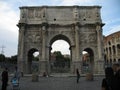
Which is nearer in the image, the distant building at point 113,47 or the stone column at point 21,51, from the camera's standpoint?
the stone column at point 21,51

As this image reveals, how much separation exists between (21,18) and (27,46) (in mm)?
4559

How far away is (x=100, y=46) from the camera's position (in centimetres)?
3027

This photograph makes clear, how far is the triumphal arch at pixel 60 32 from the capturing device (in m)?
30.2

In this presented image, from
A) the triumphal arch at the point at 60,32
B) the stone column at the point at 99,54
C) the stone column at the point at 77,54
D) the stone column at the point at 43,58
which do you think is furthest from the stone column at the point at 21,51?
the stone column at the point at 99,54

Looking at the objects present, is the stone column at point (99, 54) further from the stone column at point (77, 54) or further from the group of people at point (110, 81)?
the group of people at point (110, 81)

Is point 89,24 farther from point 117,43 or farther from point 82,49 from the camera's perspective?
point 117,43

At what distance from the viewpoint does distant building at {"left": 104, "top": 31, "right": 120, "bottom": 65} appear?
52.4 meters

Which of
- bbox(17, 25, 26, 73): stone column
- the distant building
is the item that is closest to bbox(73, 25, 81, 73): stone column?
bbox(17, 25, 26, 73): stone column

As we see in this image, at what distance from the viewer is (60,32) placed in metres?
31.4

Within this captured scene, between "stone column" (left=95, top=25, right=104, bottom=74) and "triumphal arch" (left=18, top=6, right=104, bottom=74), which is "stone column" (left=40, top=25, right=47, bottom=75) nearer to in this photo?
"triumphal arch" (left=18, top=6, right=104, bottom=74)

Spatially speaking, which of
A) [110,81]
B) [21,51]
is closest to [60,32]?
[21,51]

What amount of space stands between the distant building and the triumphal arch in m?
21.0

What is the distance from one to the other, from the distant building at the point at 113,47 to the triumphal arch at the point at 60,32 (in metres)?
21.0

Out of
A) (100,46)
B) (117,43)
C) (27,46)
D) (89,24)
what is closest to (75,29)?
(89,24)
